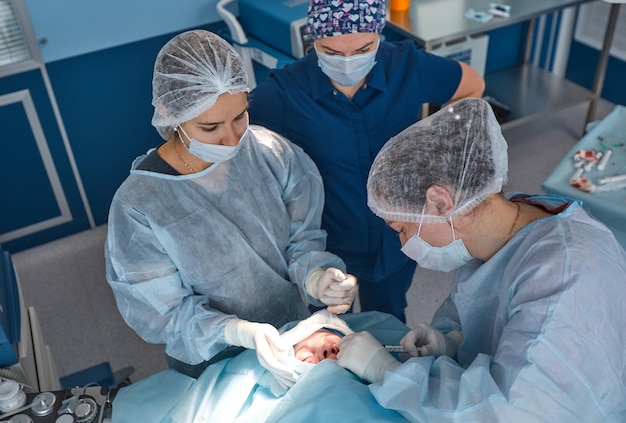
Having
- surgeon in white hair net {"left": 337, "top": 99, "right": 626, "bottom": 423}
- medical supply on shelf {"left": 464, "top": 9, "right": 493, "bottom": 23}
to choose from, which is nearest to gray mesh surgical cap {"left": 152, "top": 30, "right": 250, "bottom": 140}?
surgeon in white hair net {"left": 337, "top": 99, "right": 626, "bottom": 423}

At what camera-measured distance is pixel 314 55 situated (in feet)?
5.72

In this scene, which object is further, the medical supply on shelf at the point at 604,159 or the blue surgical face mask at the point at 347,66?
the medical supply on shelf at the point at 604,159

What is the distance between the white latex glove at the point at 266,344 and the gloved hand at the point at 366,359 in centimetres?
12

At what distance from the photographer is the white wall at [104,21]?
2.53 metres

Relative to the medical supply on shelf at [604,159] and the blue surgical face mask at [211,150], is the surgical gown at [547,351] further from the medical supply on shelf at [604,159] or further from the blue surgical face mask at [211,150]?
the medical supply on shelf at [604,159]

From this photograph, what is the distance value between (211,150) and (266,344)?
44cm

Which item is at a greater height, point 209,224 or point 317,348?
point 209,224

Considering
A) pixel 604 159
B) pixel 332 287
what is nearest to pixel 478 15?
pixel 604 159

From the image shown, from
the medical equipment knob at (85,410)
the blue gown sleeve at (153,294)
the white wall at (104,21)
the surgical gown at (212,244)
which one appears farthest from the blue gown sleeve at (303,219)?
the white wall at (104,21)

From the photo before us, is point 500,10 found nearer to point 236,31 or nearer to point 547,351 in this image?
point 236,31

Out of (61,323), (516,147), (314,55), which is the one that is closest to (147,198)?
(314,55)

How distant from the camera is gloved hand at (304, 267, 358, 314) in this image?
4.68 feet

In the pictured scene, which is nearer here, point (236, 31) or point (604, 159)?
point (604, 159)

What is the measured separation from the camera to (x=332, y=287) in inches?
56.6
